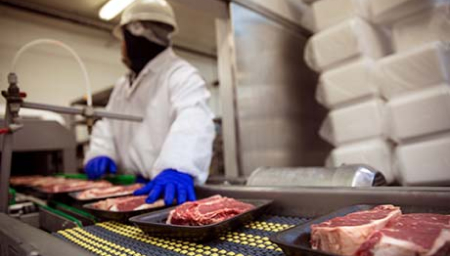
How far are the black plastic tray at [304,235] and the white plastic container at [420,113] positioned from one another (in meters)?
0.81

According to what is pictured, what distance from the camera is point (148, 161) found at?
6.06 ft

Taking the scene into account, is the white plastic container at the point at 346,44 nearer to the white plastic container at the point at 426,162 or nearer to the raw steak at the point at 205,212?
the white plastic container at the point at 426,162

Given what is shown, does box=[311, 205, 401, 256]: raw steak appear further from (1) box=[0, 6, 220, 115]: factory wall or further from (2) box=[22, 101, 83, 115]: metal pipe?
(1) box=[0, 6, 220, 115]: factory wall

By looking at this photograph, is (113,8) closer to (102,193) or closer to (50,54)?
(50,54)

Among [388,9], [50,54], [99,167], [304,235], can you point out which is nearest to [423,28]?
[388,9]

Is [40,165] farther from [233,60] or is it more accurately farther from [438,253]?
[438,253]

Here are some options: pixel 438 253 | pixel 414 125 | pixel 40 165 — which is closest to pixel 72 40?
pixel 40 165

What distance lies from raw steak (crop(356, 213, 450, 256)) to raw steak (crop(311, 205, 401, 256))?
2 cm

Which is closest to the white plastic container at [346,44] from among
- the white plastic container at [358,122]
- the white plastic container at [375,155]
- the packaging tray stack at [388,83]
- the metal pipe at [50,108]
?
the packaging tray stack at [388,83]

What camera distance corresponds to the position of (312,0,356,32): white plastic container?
169 cm

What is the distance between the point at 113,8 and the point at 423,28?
171cm

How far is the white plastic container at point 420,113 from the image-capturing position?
53.0 inches

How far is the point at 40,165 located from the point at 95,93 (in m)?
1.50

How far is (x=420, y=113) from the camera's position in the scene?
4.62 feet
